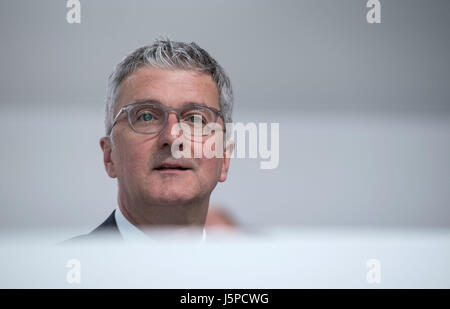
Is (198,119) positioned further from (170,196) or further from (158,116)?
(170,196)

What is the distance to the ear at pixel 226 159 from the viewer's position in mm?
1373

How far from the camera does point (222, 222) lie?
1369 mm

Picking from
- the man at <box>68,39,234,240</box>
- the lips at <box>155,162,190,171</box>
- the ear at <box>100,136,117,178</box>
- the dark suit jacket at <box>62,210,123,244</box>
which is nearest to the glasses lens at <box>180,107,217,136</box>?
the man at <box>68,39,234,240</box>

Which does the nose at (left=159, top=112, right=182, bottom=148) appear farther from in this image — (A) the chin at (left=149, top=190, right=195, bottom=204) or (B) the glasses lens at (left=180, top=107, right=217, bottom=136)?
(A) the chin at (left=149, top=190, right=195, bottom=204)

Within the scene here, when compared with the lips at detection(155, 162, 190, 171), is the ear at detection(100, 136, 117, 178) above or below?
above

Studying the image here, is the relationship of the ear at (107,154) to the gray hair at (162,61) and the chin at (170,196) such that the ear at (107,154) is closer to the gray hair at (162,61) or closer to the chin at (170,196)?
the gray hair at (162,61)

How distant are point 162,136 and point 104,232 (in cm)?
32

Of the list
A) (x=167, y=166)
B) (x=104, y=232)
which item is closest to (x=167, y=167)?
(x=167, y=166)

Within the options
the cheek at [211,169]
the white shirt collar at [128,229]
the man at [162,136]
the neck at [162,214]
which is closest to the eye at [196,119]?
the man at [162,136]

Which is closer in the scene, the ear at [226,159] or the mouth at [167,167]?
the mouth at [167,167]

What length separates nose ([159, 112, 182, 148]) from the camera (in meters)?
1.25
